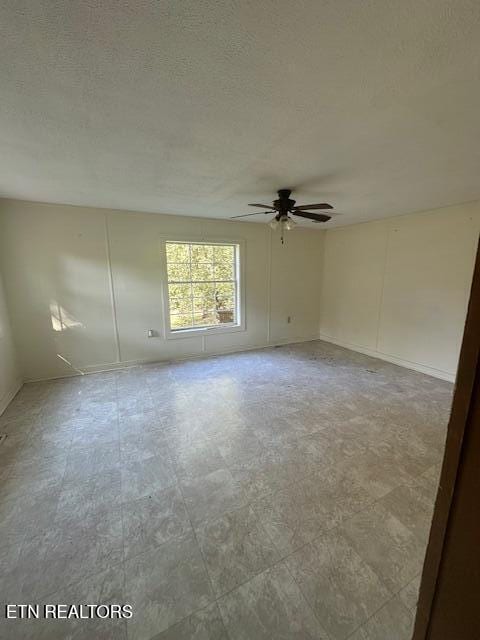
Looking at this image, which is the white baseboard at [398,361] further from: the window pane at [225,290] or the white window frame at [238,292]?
the window pane at [225,290]

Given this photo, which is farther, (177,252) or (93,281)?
(177,252)

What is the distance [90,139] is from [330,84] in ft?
5.01

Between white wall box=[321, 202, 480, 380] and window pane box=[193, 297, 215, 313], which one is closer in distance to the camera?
white wall box=[321, 202, 480, 380]

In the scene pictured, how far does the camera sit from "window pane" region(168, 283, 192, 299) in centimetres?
426

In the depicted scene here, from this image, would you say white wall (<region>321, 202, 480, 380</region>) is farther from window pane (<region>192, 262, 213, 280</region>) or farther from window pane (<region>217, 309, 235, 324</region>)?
window pane (<region>192, 262, 213, 280</region>)

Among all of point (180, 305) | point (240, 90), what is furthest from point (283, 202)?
point (180, 305)

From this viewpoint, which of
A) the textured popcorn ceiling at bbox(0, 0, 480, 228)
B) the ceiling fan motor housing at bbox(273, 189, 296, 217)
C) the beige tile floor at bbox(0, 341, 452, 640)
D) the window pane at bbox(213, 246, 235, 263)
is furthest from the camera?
the window pane at bbox(213, 246, 235, 263)

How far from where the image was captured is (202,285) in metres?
4.47

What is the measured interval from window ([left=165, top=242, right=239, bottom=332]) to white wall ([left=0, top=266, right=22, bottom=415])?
2.04 meters

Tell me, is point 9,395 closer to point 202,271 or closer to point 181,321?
point 181,321

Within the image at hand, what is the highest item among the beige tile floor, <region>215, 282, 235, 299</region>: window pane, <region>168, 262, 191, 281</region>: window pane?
<region>168, 262, 191, 281</region>: window pane

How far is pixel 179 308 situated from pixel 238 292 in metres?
1.10

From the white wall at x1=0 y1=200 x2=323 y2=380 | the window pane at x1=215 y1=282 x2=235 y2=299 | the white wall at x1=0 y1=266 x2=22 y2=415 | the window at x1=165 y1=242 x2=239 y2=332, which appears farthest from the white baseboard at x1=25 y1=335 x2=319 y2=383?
the window pane at x1=215 y1=282 x2=235 y2=299

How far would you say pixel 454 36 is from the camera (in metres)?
1.00
